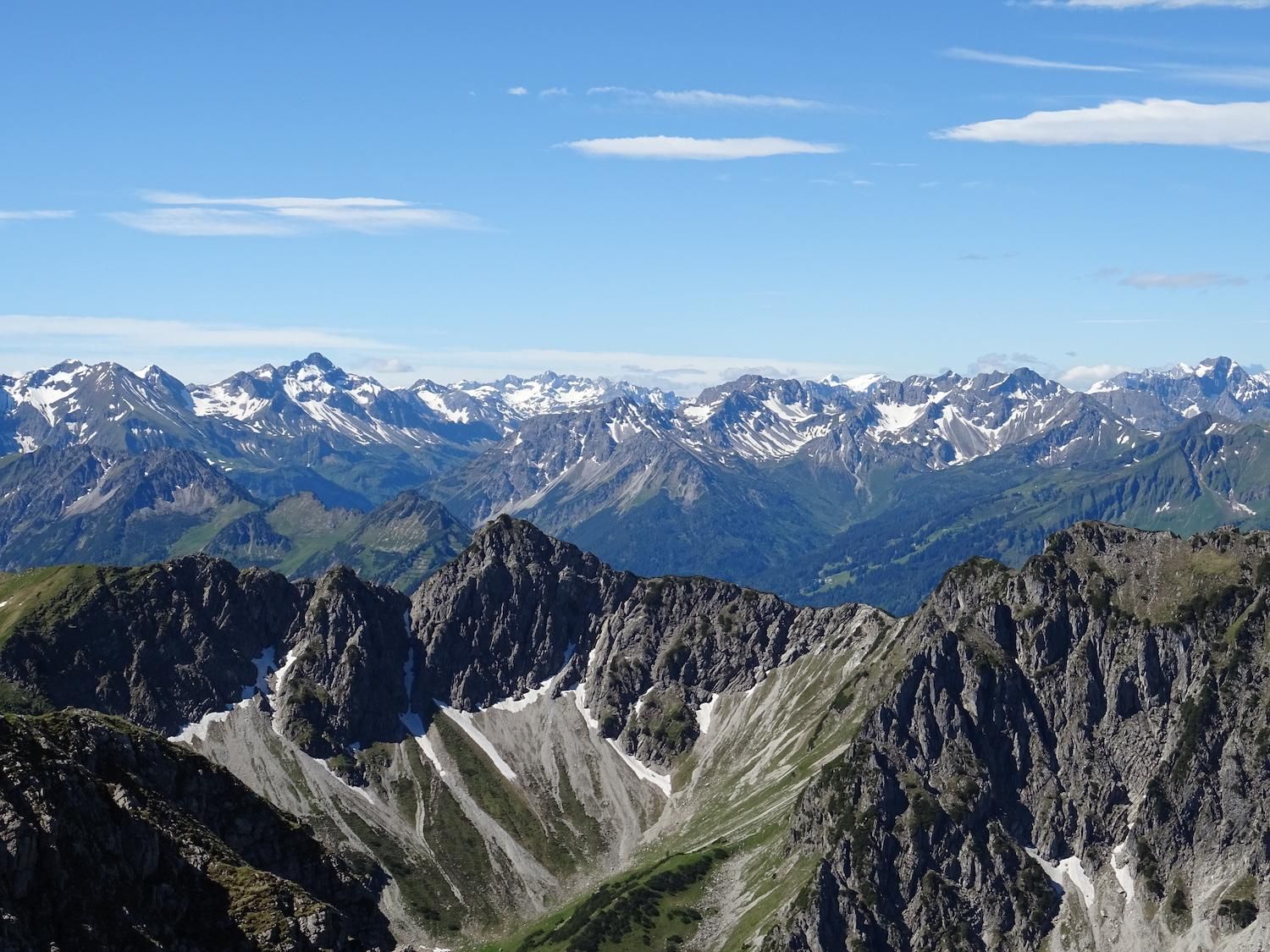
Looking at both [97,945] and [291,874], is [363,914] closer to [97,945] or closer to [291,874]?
[291,874]

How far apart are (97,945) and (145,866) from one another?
1168 cm

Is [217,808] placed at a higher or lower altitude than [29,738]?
lower

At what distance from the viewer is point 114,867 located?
10981 centimetres

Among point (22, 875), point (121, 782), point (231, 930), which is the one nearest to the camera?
point (22, 875)

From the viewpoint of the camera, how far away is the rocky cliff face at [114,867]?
100875mm

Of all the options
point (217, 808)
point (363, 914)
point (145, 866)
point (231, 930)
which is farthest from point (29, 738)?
point (363, 914)

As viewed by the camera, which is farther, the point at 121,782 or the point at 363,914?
the point at 363,914

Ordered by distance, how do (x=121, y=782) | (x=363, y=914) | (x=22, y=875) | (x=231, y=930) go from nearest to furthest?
(x=22, y=875) → (x=231, y=930) → (x=121, y=782) → (x=363, y=914)

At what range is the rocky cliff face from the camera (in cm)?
10088

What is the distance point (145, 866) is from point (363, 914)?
32.8 m

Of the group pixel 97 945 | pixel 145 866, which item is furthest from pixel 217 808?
pixel 97 945

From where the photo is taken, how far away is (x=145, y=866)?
11319 cm

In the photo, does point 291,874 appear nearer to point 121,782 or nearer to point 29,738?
point 121,782

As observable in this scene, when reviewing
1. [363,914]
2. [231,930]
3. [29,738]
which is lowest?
[363,914]
